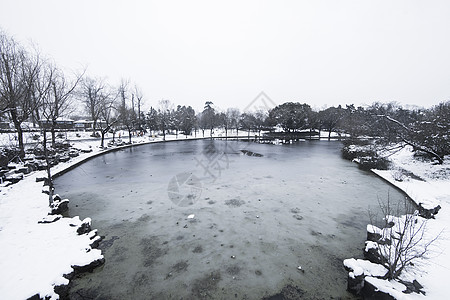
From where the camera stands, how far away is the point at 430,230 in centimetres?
595

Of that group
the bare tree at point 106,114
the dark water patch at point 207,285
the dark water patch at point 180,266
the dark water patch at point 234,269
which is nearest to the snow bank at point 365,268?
the dark water patch at point 234,269

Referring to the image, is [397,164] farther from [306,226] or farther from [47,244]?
[47,244]

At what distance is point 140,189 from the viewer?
33.9 ft

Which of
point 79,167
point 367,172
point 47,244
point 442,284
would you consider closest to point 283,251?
point 442,284

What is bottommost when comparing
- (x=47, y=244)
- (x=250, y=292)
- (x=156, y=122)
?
(x=250, y=292)

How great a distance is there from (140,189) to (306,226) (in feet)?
27.5

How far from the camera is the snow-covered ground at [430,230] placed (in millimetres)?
3673

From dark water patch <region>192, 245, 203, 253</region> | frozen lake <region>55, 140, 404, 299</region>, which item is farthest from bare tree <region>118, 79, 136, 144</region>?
dark water patch <region>192, 245, 203, 253</region>

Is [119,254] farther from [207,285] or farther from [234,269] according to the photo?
[234,269]

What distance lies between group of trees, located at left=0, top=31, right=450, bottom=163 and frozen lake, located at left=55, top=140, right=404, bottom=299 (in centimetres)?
493

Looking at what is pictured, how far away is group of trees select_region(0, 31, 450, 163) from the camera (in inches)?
396

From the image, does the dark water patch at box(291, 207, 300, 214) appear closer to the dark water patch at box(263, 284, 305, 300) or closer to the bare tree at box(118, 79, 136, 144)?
the dark water patch at box(263, 284, 305, 300)

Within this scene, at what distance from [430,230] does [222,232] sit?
659cm

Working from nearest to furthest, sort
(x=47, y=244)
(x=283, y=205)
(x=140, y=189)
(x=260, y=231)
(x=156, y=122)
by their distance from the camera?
(x=47, y=244), (x=260, y=231), (x=283, y=205), (x=140, y=189), (x=156, y=122)
